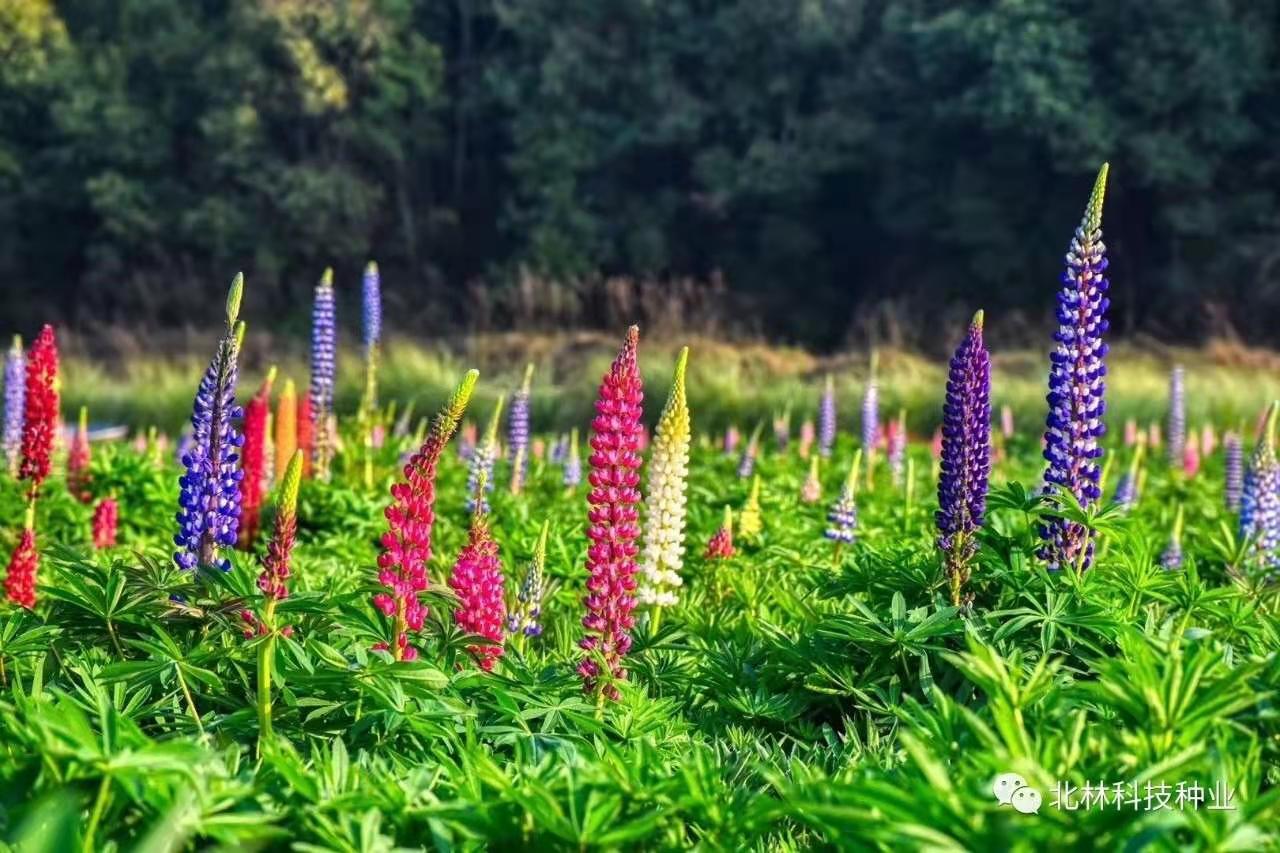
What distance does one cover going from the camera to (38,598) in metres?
5.44

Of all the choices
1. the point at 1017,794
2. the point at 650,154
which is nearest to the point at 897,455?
the point at 1017,794

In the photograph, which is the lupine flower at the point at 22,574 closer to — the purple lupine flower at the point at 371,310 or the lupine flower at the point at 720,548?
the lupine flower at the point at 720,548

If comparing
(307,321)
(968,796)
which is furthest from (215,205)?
(968,796)

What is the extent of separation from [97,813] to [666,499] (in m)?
2.09

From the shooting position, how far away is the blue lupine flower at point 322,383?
7957 mm

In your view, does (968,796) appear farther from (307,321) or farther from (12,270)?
(12,270)

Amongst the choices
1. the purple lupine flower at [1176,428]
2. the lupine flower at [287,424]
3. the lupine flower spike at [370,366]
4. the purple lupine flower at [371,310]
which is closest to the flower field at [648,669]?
the lupine flower at [287,424]

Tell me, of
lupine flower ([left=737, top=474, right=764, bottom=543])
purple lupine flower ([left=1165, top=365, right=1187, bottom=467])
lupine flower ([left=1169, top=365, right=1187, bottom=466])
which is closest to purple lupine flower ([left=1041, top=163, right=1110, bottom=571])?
lupine flower ([left=737, top=474, right=764, bottom=543])

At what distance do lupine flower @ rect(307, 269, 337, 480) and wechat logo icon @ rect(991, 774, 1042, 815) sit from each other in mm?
6079

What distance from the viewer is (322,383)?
803 cm

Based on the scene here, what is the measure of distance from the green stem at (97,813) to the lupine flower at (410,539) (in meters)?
1.10

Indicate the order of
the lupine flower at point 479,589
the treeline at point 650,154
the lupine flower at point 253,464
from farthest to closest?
the treeline at point 650,154, the lupine flower at point 253,464, the lupine flower at point 479,589

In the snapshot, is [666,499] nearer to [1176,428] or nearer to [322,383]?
[322,383]

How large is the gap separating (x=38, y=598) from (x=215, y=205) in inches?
1387
